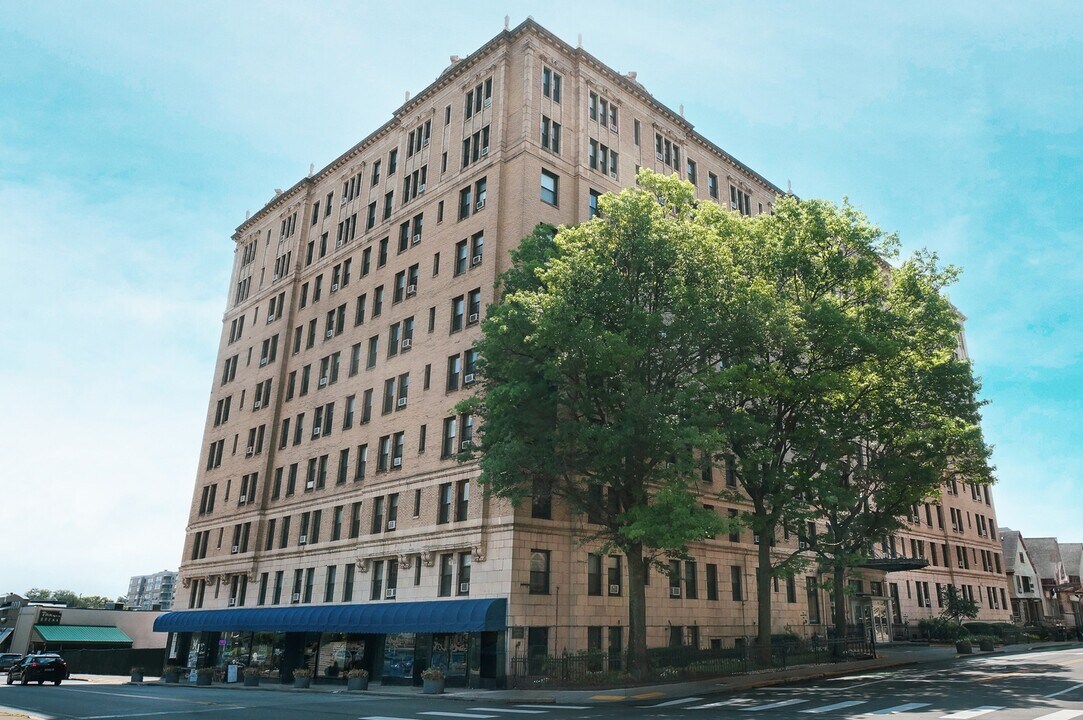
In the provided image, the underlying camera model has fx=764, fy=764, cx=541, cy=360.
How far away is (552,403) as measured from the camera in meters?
29.8

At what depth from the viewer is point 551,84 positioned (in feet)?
143

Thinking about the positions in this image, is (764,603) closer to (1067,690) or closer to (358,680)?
(1067,690)

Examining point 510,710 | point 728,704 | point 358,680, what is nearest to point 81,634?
point 358,680

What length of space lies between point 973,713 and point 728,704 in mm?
6565

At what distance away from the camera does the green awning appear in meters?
70.8

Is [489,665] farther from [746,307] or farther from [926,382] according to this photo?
[926,382]

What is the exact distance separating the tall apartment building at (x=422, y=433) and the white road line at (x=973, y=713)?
1339 centimetres

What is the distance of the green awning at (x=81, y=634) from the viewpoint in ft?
232

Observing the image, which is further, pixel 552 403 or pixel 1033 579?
pixel 1033 579

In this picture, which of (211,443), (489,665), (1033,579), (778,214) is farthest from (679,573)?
(1033,579)

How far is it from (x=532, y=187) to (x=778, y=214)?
1270cm

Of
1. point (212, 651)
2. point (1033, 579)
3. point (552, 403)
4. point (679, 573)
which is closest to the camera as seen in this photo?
point (552, 403)

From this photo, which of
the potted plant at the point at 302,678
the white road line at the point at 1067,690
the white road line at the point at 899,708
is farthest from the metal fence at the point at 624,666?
the potted plant at the point at 302,678

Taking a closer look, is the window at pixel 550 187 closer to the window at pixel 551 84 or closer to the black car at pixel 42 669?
the window at pixel 551 84
